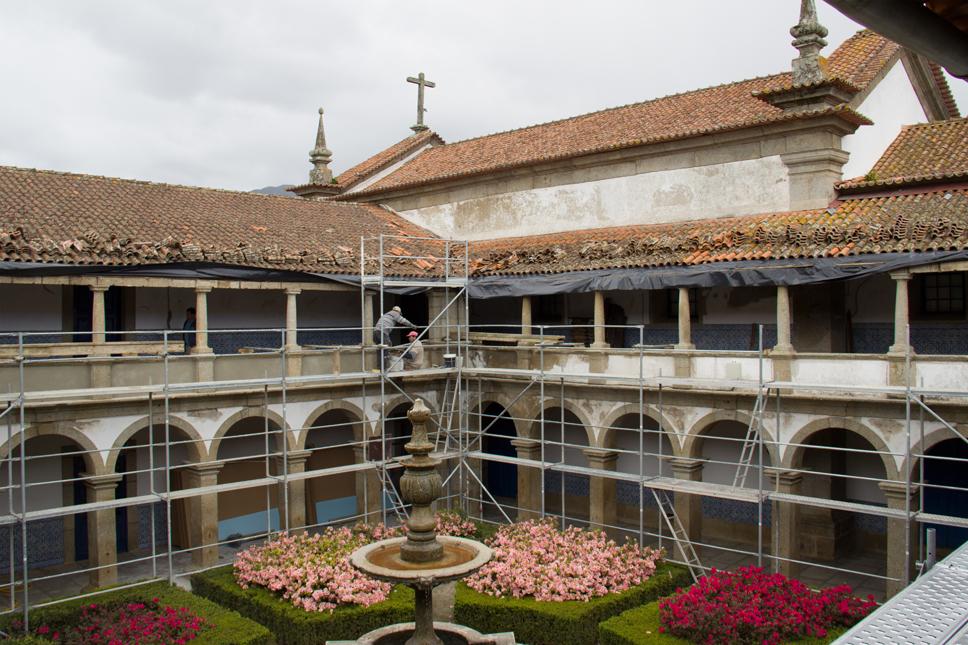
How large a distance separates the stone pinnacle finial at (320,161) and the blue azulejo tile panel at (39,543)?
13282 millimetres

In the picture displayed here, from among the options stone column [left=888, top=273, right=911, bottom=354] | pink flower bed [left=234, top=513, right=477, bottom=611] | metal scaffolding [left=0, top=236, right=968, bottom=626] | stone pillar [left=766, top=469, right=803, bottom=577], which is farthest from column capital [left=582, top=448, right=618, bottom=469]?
stone column [left=888, top=273, right=911, bottom=354]

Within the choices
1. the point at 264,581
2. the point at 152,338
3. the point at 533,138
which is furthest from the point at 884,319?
the point at 152,338

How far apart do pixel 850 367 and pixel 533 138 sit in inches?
468

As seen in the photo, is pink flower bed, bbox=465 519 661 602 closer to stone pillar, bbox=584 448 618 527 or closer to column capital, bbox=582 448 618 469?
stone pillar, bbox=584 448 618 527

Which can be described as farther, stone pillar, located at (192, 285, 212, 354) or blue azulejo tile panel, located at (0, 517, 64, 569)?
blue azulejo tile panel, located at (0, 517, 64, 569)

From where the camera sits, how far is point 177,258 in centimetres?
1706

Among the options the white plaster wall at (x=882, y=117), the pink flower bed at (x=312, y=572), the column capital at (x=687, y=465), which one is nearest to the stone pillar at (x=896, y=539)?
the column capital at (x=687, y=465)

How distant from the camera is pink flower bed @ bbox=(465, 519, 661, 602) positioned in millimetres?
14180

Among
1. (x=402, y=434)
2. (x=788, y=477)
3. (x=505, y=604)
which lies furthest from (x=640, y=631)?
(x=402, y=434)

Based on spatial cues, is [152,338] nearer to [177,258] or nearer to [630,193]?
[177,258]

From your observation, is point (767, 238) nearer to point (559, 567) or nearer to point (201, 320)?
point (559, 567)

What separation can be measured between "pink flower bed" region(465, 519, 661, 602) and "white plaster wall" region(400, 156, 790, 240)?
7.78 meters

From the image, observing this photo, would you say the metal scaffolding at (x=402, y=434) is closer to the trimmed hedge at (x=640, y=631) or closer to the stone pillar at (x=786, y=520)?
the stone pillar at (x=786, y=520)

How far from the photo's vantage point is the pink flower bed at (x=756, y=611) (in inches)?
469
